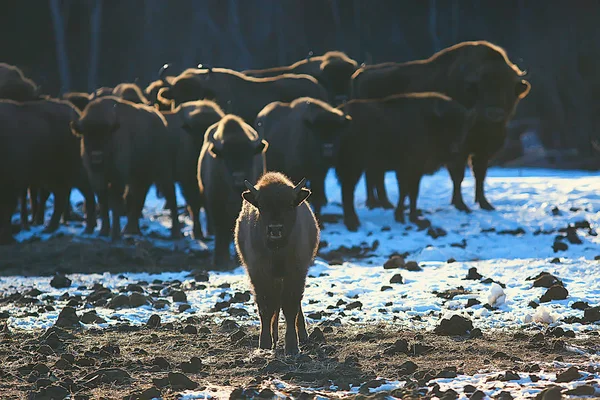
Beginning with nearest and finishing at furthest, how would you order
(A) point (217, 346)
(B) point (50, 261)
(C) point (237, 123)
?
(A) point (217, 346)
(C) point (237, 123)
(B) point (50, 261)

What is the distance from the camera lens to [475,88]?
17094mm

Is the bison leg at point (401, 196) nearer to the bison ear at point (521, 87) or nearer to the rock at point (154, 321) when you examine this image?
the bison ear at point (521, 87)

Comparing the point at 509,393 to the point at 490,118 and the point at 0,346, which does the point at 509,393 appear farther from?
the point at 490,118

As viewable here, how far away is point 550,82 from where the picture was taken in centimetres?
3325

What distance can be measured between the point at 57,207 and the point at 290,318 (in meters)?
9.75

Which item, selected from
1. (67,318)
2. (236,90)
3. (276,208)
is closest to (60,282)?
(67,318)

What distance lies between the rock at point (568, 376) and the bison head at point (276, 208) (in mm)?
2151

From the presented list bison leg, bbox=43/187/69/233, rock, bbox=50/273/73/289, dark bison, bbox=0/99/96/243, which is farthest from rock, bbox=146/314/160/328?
bison leg, bbox=43/187/69/233

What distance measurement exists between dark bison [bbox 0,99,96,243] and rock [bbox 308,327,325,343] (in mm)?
8567

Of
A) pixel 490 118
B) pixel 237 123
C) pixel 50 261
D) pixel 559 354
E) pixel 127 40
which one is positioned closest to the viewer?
pixel 559 354

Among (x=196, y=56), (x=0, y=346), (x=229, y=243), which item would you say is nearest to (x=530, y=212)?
(x=229, y=243)

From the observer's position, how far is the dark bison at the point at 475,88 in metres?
16.6

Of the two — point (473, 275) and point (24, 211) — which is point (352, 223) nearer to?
point (473, 275)

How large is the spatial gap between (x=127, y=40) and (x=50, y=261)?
1014 inches
